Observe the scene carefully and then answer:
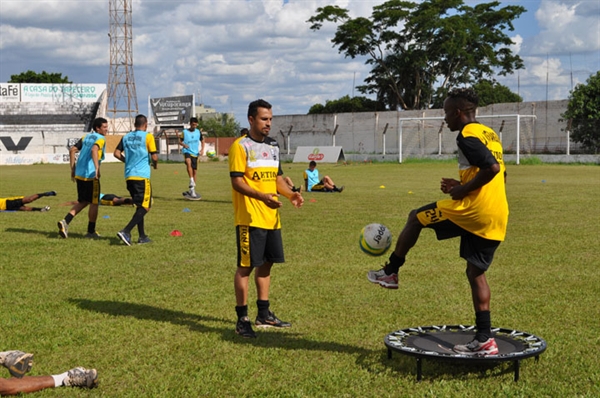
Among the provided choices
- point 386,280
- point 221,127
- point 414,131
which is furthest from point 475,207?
point 221,127

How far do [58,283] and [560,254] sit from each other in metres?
7.20

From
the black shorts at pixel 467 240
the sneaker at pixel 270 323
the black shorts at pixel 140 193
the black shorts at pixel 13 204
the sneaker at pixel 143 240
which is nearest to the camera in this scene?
the black shorts at pixel 467 240

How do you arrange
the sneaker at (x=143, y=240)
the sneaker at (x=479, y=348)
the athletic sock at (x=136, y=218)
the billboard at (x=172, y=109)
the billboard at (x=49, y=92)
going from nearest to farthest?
the sneaker at (x=479, y=348)
the athletic sock at (x=136, y=218)
the sneaker at (x=143, y=240)
the billboard at (x=49, y=92)
the billboard at (x=172, y=109)

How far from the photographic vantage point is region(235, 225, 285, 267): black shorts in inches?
256

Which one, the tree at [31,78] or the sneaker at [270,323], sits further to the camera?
the tree at [31,78]

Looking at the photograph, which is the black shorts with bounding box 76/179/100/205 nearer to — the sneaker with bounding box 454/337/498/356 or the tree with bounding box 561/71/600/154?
the sneaker with bounding box 454/337/498/356

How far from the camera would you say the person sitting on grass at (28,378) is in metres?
4.90

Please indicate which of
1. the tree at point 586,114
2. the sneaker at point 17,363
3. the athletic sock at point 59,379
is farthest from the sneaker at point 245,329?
Result: the tree at point 586,114

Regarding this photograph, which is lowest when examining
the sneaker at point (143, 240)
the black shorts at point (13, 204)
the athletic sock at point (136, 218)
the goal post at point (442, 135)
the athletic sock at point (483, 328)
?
the sneaker at point (143, 240)

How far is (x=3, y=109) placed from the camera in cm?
8875

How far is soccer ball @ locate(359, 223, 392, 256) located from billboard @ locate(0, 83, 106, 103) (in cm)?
9063

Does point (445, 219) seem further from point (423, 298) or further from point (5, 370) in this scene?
point (5, 370)

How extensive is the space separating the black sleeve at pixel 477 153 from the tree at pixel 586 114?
42275 mm

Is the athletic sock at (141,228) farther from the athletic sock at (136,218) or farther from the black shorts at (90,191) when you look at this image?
the black shorts at (90,191)
